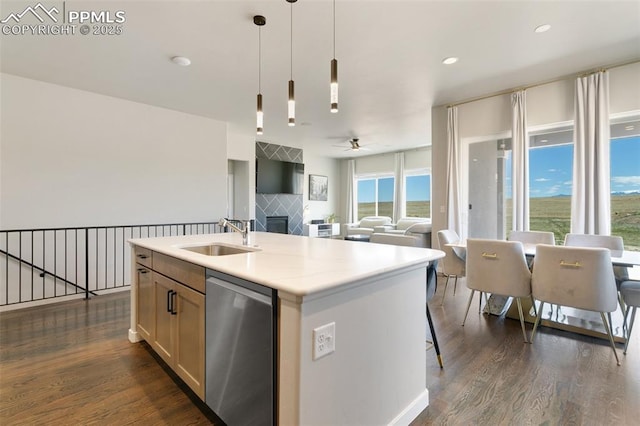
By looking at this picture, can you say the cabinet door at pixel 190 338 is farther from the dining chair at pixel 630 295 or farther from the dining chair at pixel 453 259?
the dining chair at pixel 630 295

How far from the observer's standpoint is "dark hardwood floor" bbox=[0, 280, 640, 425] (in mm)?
1748

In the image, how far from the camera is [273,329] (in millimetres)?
1236

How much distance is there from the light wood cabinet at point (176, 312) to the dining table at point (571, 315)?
2.85 m

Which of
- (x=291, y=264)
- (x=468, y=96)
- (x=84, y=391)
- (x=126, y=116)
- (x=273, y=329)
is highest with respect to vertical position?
(x=468, y=96)

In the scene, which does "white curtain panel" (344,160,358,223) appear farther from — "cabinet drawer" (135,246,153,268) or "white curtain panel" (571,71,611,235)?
"cabinet drawer" (135,246,153,268)

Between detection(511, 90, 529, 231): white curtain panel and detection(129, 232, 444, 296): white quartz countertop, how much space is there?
290 centimetres

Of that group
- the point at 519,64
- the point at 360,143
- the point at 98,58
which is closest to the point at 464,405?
the point at 519,64

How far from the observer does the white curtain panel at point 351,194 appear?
10.2 metres

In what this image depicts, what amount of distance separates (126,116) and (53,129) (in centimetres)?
89

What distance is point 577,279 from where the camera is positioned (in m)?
2.45

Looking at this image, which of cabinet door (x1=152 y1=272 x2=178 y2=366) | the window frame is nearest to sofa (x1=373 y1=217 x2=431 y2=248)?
the window frame

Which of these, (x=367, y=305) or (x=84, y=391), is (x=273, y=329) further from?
(x=84, y=391)

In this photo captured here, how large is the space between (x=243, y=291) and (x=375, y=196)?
28.9 ft

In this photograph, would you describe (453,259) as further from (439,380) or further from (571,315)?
(439,380)
